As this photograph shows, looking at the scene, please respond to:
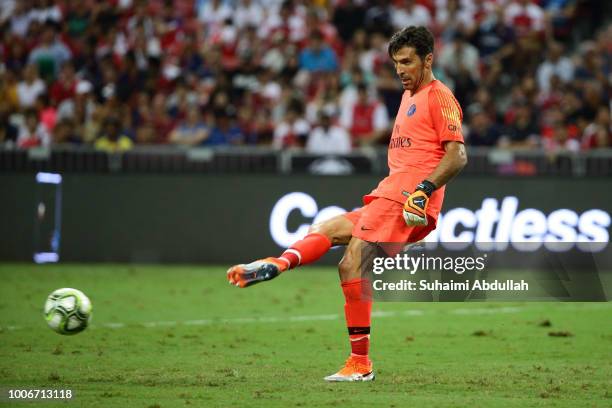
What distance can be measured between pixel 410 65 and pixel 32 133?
507 inches

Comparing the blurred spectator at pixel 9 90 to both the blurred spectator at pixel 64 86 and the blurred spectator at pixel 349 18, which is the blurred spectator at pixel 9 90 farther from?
the blurred spectator at pixel 349 18

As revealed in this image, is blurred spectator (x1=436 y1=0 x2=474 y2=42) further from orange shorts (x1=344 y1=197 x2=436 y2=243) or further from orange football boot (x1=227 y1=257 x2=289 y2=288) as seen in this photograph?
orange football boot (x1=227 y1=257 x2=289 y2=288)

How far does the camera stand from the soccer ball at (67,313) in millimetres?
8094

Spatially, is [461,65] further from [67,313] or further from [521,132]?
[67,313]

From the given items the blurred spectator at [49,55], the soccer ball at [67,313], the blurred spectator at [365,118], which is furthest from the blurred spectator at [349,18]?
the soccer ball at [67,313]

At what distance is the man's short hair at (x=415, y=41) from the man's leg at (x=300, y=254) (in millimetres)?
1271

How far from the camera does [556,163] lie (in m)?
17.2

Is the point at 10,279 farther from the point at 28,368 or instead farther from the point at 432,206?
the point at 432,206

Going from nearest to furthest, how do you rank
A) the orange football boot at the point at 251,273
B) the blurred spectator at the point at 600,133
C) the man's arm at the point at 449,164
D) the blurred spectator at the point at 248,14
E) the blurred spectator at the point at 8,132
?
the orange football boot at the point at 251,273 → the man's arm at the point at 449,164 → the blurred spectator at the point at 600,133 → the blurred spectator at the point at 8,132 → the blurred spectator at the point at 248,14

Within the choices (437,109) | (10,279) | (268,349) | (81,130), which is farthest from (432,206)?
(81,130)

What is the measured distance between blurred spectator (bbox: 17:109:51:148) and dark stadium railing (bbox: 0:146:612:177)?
4.57 feet

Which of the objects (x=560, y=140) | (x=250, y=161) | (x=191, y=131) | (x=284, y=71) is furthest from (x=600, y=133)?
(x=191, y=131)

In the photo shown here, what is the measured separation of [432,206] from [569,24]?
15115mm

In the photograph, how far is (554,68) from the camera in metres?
20.3
